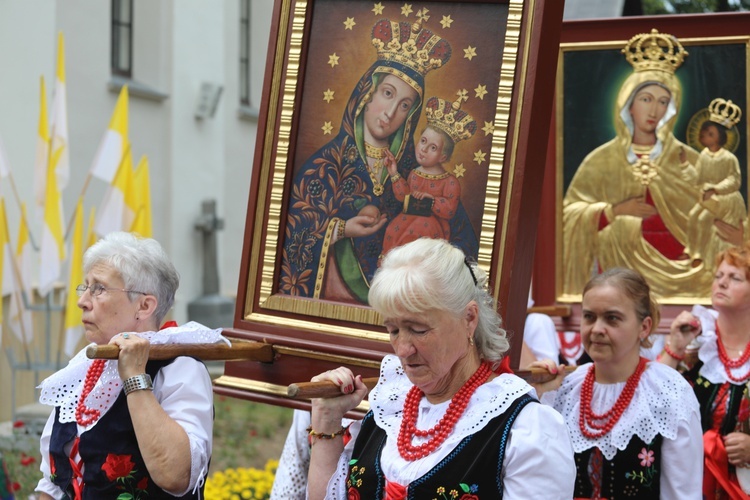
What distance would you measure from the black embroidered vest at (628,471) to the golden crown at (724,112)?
2.20m

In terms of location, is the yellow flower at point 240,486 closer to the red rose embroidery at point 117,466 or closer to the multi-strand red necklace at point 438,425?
the red rose embroidery at point 117,466

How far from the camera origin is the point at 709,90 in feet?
17.5

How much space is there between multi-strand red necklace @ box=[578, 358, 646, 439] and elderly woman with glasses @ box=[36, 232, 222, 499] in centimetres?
127

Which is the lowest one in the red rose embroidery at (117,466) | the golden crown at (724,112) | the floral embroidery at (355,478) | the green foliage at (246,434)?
the green foliage at (246,434)

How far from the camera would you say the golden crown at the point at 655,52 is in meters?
5.35

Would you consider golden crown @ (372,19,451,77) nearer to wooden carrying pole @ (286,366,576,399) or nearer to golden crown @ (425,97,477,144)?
golden crown @ (425,97,477,144)

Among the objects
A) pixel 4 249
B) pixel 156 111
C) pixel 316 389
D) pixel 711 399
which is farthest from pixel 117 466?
pixel 156 111

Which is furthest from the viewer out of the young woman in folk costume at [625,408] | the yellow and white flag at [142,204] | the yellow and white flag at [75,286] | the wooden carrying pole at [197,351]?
the yellow and white flag at [142,204]

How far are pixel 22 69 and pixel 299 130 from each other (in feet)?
25.9

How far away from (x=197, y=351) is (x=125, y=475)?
38cm

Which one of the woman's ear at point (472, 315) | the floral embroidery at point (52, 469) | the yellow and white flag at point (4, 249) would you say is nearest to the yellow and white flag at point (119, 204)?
the yellow and white flag at point (4, 249)

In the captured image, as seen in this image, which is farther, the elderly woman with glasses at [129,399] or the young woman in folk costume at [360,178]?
the young woman in folk costume at [360,178]

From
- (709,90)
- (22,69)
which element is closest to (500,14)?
(709,90)

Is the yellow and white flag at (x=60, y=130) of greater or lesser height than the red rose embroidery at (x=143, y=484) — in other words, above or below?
above
